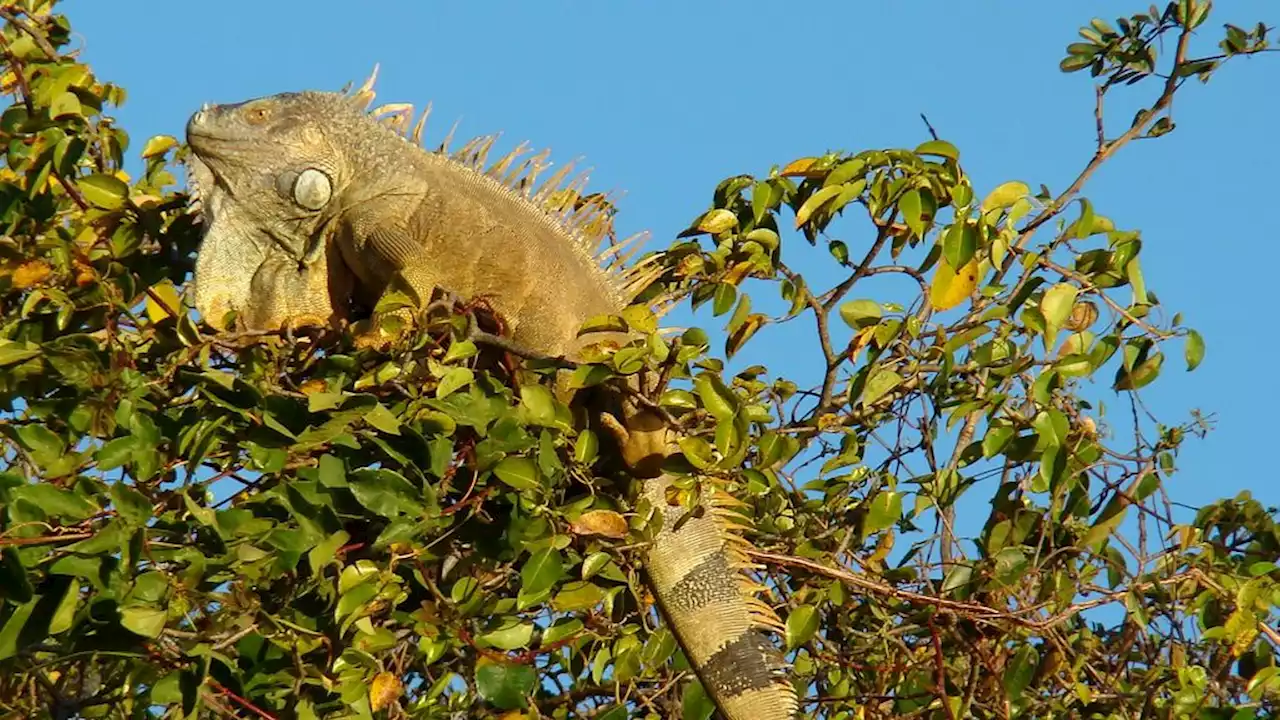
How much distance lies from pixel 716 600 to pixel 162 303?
1.49m

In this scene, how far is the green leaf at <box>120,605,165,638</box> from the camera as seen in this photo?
2.90 meters

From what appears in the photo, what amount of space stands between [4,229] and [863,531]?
6.40ft

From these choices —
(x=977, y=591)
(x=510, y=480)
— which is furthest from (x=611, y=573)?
(x=977, y=591)

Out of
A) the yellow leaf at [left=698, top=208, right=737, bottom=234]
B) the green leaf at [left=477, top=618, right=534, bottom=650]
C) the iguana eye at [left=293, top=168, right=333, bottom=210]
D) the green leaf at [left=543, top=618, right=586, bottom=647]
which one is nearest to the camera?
the green leaf at [left=477, top=618, right=534, bottom=650]

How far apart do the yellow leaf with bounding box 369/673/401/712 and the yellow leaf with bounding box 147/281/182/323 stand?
2.81ft

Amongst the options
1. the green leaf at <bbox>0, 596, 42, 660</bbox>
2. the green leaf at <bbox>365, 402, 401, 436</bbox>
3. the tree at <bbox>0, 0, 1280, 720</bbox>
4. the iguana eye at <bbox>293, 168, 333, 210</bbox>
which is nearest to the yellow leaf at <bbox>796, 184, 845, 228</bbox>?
the tree at <bbox>0, 0, 1280, 720</bbox>

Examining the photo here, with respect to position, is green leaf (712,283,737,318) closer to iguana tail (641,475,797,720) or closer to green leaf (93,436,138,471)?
iguana tail (641,475,797,720)

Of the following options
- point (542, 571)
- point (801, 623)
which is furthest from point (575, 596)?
point (801, 623)

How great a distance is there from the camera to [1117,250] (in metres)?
3.84

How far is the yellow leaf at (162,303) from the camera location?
3.65m

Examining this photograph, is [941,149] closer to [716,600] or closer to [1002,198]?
[1002,198]

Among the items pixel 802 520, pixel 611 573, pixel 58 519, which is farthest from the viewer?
pixel 802 520

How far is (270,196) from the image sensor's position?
193 inches

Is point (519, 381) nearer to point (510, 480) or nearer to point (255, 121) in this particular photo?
point (510, 480)
